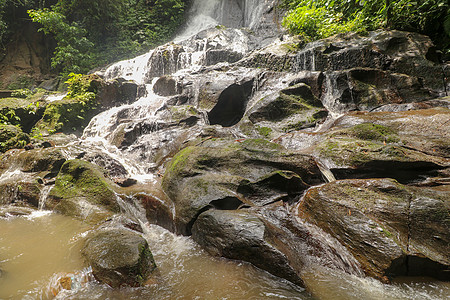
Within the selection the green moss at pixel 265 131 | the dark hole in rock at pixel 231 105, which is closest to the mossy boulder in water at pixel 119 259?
the green moss at pixel 265 131

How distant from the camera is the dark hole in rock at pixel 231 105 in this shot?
8812 mm

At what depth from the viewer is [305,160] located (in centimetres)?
401

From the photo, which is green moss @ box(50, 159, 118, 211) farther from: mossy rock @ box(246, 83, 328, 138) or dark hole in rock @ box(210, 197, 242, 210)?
mossy rock @ box(246, 83, 328, 138)

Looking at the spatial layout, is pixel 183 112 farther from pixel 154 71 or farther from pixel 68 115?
pixel 154 71

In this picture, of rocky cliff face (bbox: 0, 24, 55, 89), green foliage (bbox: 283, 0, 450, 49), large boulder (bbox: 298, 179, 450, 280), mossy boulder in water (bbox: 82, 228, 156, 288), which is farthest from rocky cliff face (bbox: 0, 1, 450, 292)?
rocky cliff face (bbox: 0, 24, 55, 89)

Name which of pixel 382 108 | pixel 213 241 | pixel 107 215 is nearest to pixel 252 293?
pixel 213 241

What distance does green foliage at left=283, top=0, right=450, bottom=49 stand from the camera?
7267 mm

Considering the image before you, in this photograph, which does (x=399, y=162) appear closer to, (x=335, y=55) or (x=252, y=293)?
(x=252, y=293)

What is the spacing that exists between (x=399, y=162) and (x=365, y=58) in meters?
5.65

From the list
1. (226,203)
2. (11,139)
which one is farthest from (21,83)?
(226,203)

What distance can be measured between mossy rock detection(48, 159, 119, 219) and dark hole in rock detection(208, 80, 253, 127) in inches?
191

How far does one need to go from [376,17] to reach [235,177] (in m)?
9.33

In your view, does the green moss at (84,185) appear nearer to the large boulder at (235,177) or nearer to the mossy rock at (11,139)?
the large boulder at (235,177)

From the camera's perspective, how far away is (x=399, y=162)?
11.8ft
